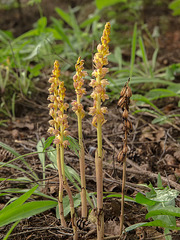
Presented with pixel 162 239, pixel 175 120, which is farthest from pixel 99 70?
pixel 175 120

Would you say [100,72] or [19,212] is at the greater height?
[100,72]

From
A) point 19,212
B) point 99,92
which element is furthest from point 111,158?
point 99,92

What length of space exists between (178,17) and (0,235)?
4.74 meters

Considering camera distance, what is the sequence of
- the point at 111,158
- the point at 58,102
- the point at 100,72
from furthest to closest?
the point at 111,158, the point at 58,102, the point at 100,72

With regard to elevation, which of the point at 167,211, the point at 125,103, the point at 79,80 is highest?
the point at 79,80

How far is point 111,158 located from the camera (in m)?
2.01

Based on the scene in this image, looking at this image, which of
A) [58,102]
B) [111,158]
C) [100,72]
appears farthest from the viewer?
[111,158]

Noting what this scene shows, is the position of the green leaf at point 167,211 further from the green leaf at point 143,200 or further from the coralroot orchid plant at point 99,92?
the coralroot orchid plant at point 99,92

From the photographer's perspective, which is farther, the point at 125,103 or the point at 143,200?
the point at 143,200

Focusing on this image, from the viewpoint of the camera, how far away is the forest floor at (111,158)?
1.37m

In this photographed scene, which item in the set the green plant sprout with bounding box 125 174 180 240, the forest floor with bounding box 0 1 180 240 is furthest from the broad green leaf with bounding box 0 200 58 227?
the green plant sprout with bounding box 125 174 180 240

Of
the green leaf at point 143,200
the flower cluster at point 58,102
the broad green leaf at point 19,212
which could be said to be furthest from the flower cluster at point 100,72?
the broad green leaf at point 19,212

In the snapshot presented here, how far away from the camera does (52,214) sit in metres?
1.51

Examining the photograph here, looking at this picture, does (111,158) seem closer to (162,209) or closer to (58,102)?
(162,209)
